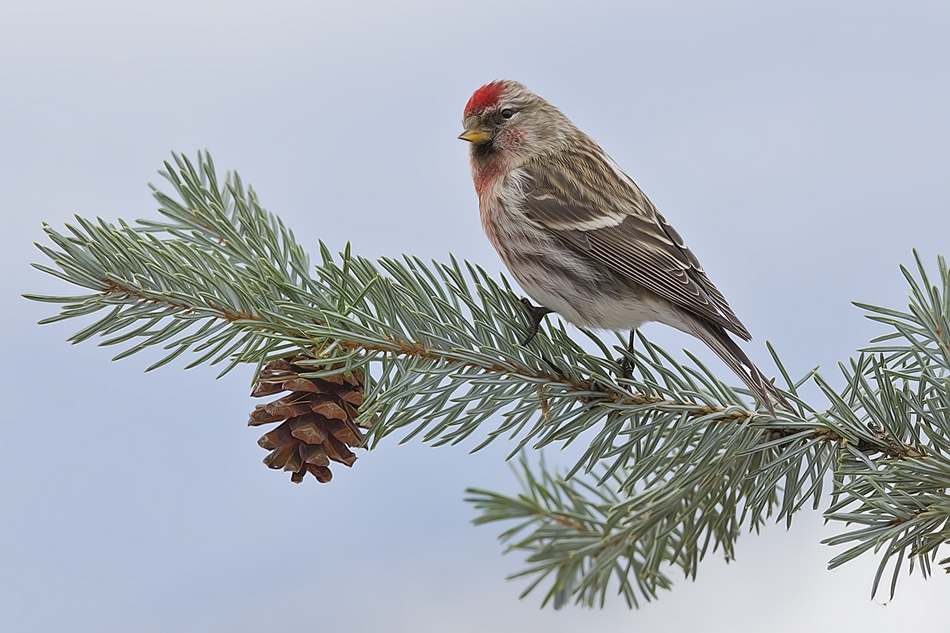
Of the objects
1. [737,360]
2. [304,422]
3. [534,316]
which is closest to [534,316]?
[534,316]

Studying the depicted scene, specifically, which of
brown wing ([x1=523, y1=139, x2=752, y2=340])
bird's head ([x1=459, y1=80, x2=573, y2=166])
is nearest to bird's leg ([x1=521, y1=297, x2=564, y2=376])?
brown wing ([x1=523, y1=139, x2=752, y2=340])

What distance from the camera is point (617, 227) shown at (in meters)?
1.94

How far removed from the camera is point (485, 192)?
6.98ft

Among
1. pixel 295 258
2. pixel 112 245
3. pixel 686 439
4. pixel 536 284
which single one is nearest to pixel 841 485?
pixel 686 439

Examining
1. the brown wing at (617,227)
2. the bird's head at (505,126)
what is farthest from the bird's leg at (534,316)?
the bird's head at (505,126)

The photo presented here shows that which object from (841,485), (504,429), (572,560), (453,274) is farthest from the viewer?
(453,274)

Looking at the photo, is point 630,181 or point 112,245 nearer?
point 112,245

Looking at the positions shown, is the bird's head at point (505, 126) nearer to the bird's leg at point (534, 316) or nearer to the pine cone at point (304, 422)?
the bird's leg at point (534, 316)

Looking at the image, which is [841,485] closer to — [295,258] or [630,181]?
[295,258]

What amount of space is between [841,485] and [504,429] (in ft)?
1.55

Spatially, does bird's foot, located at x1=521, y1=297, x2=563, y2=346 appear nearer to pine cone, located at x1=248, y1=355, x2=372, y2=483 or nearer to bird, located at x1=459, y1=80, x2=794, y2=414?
bird, located at x1=459, y1=80, x2=794, y2=414

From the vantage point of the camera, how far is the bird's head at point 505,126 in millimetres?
2199

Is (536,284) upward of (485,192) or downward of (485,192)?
downward

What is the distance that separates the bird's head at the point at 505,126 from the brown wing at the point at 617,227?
0.24 ft
